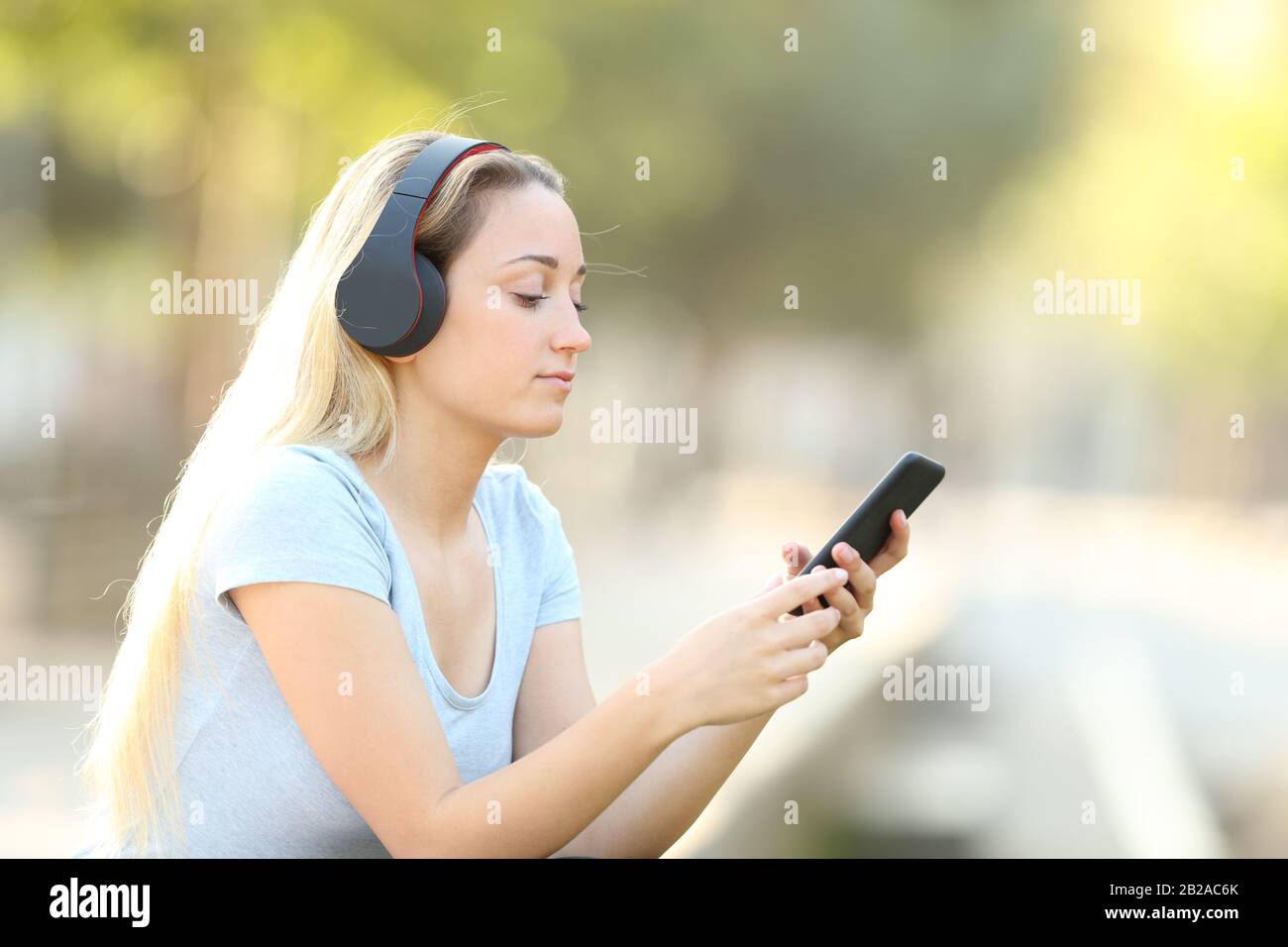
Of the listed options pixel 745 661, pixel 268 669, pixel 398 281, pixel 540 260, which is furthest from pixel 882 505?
pixel 268 669

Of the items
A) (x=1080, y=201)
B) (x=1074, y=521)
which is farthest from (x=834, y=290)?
(x=1074, y=521)

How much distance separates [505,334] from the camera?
1836mm

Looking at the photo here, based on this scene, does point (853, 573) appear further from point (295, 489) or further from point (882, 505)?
point (295, 489)

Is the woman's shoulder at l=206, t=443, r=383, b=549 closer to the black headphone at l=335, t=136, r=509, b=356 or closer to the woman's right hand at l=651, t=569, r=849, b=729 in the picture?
the black headphone at l=335, t=136, r=509, b=356

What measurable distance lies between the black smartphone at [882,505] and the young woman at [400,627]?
0.04 metres

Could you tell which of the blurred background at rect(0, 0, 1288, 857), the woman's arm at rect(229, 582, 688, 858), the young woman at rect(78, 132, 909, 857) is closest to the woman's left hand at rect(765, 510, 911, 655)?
the young woman at rect(78, 132, 909, 857)

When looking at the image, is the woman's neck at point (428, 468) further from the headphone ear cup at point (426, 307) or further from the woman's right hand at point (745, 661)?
the woman's right hand at point (745, 661)

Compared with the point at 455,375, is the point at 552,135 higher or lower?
higher

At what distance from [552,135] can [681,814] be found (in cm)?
655

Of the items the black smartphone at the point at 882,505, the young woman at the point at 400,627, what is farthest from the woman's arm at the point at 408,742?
the black smartphone at the point at 882,505

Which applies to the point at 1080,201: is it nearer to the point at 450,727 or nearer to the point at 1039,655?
the point at 1039,655

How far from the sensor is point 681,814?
1850mm

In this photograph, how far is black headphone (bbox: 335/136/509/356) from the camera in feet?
5.82

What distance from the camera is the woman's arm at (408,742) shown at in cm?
153
